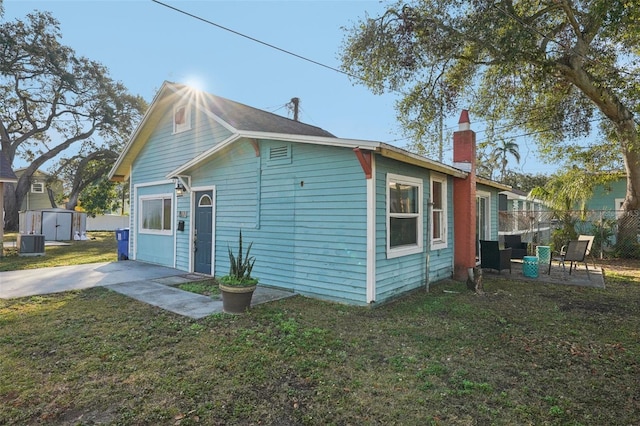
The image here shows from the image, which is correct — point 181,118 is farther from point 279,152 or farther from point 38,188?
point 38,188

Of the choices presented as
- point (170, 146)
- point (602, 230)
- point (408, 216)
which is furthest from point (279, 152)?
point (602, 230)

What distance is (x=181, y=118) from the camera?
9.99 m

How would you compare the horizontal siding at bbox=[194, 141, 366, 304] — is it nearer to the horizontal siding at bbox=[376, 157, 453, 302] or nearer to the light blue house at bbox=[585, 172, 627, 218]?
the horizontal siding at bbox=[376, 157, 453, 302]

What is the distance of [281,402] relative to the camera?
283 centimetres

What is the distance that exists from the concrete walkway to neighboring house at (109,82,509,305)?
1.97 feet

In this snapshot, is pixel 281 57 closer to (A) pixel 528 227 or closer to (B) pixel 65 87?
(A) pixel 528 227

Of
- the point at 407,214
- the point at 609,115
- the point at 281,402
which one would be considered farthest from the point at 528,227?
the point at 281,402

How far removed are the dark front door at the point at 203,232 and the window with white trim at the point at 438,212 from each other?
526cm

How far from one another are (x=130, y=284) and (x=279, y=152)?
14.1 feet

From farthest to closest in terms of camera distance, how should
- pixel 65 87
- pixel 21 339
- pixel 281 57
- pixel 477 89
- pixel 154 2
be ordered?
pixel 65 87 < pixel 477 89 < pixel 281 57 < pixel 154 2 < pixel 21 339

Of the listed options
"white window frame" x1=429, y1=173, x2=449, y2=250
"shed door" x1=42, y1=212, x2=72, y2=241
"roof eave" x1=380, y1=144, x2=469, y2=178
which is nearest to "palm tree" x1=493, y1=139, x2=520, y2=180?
"white window frame" x1=429, y1=173, x2=449, y2=250

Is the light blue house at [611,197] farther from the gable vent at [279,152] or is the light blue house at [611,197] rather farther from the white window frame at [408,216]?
the gable vent at [279,152]

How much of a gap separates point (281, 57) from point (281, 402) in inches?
330

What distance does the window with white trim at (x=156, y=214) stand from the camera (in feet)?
32.4
